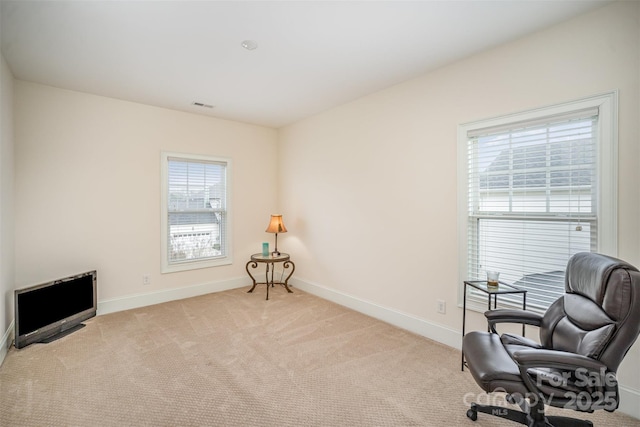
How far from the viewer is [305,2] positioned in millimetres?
1960

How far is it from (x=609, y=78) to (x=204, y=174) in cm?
446

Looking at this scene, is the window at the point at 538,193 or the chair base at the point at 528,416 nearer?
the chair base at the point at 528,416

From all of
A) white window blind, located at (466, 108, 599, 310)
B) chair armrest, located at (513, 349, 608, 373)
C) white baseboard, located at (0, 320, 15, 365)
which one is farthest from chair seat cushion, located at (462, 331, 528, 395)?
white baseboard, located at (0, 320, 15, 365)

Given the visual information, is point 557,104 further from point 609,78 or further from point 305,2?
point 305,2

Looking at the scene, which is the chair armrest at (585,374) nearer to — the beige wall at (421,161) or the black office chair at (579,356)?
the black office chair at (579,356)

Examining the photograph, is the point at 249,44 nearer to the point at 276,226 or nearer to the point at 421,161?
the point at 421,161

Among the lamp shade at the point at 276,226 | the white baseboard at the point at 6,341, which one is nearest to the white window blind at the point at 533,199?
the lamp shade at the point at 276,226

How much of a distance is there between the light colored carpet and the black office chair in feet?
1.57

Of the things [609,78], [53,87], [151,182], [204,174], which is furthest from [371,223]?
[53,87]

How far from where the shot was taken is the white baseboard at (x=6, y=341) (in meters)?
2.53

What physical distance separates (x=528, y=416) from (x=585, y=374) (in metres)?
0.38

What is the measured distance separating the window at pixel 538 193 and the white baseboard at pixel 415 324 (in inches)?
23.7

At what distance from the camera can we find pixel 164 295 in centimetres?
411

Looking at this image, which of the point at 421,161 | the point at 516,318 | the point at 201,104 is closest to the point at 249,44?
the point at 201,104
